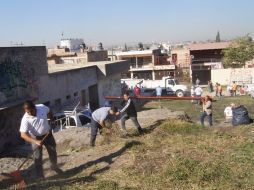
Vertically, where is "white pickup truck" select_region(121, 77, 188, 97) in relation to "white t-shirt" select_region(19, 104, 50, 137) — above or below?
below

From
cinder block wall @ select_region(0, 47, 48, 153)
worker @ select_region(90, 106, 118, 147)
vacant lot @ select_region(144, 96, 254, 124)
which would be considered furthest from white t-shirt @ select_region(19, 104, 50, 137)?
vacant lot @ select_region(144, 96, 254, 124)

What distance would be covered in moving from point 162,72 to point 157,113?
121 ft

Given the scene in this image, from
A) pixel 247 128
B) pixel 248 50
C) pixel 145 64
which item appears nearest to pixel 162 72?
pixel 145 64

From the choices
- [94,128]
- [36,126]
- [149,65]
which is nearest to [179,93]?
[149,65]

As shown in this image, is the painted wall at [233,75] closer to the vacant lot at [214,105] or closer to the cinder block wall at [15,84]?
the vacant lot at [214,105]

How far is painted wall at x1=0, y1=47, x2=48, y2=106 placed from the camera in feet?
60.1

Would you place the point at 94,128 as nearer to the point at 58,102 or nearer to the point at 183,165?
the point at 183,165

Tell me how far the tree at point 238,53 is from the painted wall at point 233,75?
17.1 ft

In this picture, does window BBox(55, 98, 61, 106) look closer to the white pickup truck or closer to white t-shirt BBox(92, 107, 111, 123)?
white t-shirt BBox(92, 107, 111, 123)

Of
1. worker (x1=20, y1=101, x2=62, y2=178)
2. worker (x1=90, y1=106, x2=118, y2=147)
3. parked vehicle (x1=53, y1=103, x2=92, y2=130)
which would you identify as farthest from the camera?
parked vehicle (x1=53, y1=103, x2=92, y2=130)

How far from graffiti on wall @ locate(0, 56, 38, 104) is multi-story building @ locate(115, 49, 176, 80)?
33009 mm

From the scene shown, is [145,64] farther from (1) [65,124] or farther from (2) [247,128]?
(2) [247,128]

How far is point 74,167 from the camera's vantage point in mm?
10000

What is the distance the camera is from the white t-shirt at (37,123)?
8.66m
